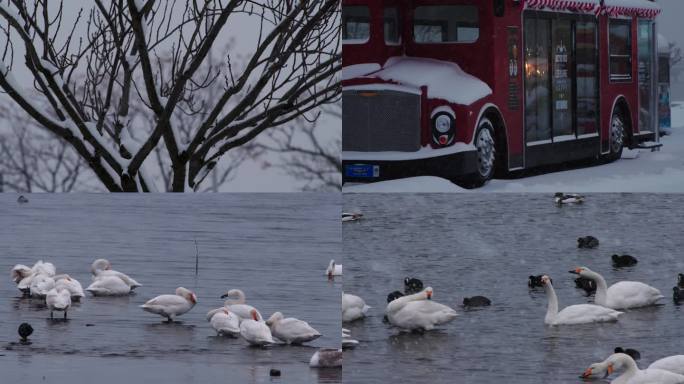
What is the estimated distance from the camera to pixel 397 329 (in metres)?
6.54

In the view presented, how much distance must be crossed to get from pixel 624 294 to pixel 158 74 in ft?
7.81

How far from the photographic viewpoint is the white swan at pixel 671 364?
250 inches

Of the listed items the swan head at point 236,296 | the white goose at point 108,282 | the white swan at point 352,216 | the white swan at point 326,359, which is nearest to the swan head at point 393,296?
the white swan at point 352,216

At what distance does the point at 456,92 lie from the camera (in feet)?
21.6

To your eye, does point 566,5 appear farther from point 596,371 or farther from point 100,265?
point 100,265

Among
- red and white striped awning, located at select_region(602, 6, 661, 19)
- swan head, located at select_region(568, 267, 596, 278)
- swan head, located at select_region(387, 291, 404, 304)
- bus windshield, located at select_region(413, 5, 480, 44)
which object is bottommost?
swan head, located at select_region(387, 291, 404, 304)

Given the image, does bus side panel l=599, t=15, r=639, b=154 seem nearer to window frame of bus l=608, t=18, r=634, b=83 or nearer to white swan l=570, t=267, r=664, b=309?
window frame of bus l=608, t=18, r=634, b=83

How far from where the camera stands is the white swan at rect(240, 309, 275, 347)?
8133 millimetres

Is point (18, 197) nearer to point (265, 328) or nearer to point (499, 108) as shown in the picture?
point (265, 328)

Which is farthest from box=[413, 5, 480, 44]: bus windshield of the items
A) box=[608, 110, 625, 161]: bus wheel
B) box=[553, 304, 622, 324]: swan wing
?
box=[553, 304, 622, 324]: swan wing

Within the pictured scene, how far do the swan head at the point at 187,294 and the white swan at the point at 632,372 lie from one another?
2.71m

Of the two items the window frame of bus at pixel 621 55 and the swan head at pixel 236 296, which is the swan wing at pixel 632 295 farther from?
the swan head at pixel 236 296

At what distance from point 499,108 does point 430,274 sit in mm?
767

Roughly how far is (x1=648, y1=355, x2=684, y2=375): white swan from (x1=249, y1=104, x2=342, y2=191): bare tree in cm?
163
